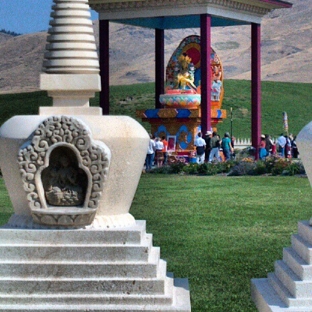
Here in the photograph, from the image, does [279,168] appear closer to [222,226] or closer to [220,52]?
[222,226]

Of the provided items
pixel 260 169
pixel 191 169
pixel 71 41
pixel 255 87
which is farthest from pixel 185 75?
pixel 71 41

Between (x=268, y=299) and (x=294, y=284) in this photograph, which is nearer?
(x=294, y=284)

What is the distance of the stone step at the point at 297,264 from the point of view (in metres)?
9.89

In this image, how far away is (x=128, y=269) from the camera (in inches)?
400

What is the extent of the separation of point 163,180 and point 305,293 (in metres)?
17.4

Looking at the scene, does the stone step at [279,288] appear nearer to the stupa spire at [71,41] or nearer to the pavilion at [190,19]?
the stupa spire at [71,41]

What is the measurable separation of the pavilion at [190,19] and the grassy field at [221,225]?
23.5 ft

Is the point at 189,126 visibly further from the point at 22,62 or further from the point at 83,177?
the point at 22,62

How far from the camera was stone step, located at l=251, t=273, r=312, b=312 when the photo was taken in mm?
9826

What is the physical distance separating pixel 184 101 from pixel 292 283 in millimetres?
24651

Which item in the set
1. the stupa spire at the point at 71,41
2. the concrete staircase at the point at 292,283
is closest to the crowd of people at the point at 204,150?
the stupa spire at the point at 71,41

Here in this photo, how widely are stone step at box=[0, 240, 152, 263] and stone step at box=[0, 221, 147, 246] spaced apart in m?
0.07

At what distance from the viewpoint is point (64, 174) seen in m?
10.5

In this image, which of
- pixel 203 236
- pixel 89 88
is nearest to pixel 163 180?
pixel 203 236
